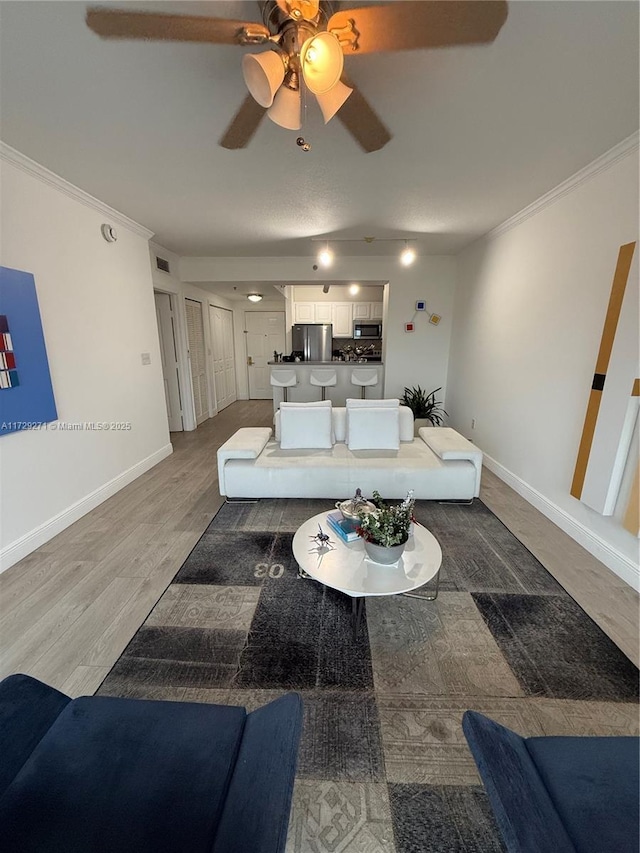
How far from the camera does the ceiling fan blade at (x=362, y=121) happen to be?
140 centimetres

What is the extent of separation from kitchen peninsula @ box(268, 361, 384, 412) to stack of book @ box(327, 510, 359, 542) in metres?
3.34

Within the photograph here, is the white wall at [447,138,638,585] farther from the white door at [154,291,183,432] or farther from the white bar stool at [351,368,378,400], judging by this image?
the white door at [154,291,183,432]

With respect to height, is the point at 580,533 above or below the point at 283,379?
below

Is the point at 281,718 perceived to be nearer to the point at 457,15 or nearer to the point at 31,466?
the point at 457,15

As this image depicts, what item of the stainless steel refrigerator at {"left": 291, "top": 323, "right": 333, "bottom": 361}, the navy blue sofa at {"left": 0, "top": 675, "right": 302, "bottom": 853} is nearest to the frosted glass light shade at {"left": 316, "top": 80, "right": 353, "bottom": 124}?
the navy blue sofa at {"left": 0, "top": 675, "right": 302, "bottom": 853}

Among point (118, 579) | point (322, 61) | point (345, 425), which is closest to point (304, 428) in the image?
point (345, 425)

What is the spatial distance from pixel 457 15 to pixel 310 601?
2.42 meters

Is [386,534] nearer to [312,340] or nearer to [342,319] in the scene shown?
[312,340]

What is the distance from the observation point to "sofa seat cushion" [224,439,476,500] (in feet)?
9.20

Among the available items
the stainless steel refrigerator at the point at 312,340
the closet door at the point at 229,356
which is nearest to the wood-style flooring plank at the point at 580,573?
the stainless steel refrigerator at the point at 312,340

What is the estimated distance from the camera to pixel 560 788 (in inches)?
30.4

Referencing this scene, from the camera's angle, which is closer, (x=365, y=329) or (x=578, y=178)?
(x=578, y=178)

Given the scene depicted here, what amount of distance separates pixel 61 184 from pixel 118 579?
2833mm

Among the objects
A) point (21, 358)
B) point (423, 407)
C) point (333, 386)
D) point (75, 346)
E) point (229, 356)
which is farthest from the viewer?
point (229, 356)
